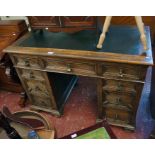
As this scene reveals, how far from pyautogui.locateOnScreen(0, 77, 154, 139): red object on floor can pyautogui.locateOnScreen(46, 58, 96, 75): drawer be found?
0.64 m

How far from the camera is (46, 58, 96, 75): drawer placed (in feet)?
4.26

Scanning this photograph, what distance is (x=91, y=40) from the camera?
1.38m

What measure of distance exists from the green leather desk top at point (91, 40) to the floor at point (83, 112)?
80 centimetres

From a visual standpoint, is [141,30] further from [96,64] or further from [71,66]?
[71,66]

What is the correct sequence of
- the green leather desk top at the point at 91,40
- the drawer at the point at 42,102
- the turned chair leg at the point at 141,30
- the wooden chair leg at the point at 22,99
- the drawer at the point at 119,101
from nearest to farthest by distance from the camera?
the turned chair leg at the point at 141,30 → the green leather desk top at the point at 91,40 → the drawer at the point at 119,101 → the drawer at the point at 42,102 → the wooden chair leg at the point at 22,99

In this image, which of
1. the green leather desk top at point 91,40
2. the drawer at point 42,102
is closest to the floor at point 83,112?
the drawer at point 42,102

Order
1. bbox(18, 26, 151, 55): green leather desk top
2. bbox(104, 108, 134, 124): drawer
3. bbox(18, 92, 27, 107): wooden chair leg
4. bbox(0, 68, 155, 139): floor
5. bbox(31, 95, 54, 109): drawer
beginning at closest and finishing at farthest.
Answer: bbox(18, 26, 151, 55): green leather desk top
bbox(104, 108, 134, 124): drawer
bbox(0, 68, 155, 139): floor
bbox(31, 95, 54, 109): drawer
bbox(18, 92, 27, 107): wooden chair leg

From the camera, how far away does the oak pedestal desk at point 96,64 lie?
1.19 m

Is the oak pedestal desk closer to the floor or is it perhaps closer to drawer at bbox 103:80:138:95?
drawer at bbox 103:80:138:95

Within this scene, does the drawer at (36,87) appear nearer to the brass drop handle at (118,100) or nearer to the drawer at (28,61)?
the drawer at (28,61)

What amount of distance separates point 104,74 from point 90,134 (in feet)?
1.50

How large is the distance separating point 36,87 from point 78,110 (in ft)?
1.73

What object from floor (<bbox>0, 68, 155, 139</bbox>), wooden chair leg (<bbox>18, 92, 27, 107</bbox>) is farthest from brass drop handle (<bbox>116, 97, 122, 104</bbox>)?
wooden chair leg (<bbox>18, 92, 27, 107</bbox>)
